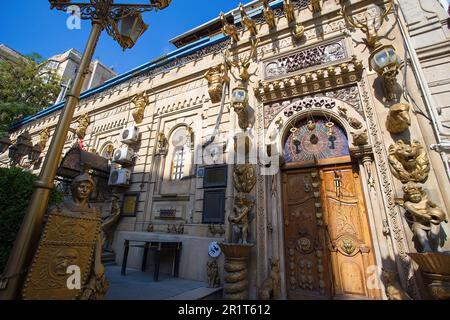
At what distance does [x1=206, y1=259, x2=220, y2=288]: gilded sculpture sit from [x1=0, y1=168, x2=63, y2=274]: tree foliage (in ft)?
13.8

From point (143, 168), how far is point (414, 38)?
31.5 ft

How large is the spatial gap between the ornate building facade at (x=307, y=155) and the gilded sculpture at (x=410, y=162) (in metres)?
0.02

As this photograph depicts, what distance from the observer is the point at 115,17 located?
323cm

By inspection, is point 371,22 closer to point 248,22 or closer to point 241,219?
point 248,22

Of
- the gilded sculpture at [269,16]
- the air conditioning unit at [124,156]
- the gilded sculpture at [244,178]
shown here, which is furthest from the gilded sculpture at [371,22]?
the air conditioning unit at [124,156]

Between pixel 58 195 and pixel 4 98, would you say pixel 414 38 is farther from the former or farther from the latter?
pixel 4 98

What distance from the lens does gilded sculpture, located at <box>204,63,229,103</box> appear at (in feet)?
24.2

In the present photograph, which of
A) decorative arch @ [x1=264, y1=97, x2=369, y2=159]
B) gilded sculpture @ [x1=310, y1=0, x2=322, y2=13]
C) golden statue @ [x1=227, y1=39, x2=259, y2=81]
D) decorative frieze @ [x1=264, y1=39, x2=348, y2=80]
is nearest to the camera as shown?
decorative arch @ [x1=264, y1=97, x2=369, y2=159]

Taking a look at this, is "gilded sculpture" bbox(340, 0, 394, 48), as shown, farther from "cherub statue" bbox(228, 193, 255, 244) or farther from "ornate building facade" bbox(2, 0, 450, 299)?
"cherub statue" bbox(228, 193, 255, 244)

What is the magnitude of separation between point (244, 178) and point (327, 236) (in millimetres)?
2543

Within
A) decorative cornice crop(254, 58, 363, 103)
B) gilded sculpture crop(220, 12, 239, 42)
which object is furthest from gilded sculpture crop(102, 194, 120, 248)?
gilded sculpture crop(220, 12, 239, 42)

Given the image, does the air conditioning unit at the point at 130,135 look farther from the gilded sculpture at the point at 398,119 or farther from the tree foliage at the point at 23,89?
the tree foliage at the point at 23,89

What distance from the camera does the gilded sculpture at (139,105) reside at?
363 inches

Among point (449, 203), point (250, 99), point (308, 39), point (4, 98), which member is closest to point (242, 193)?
point (250, 99)
